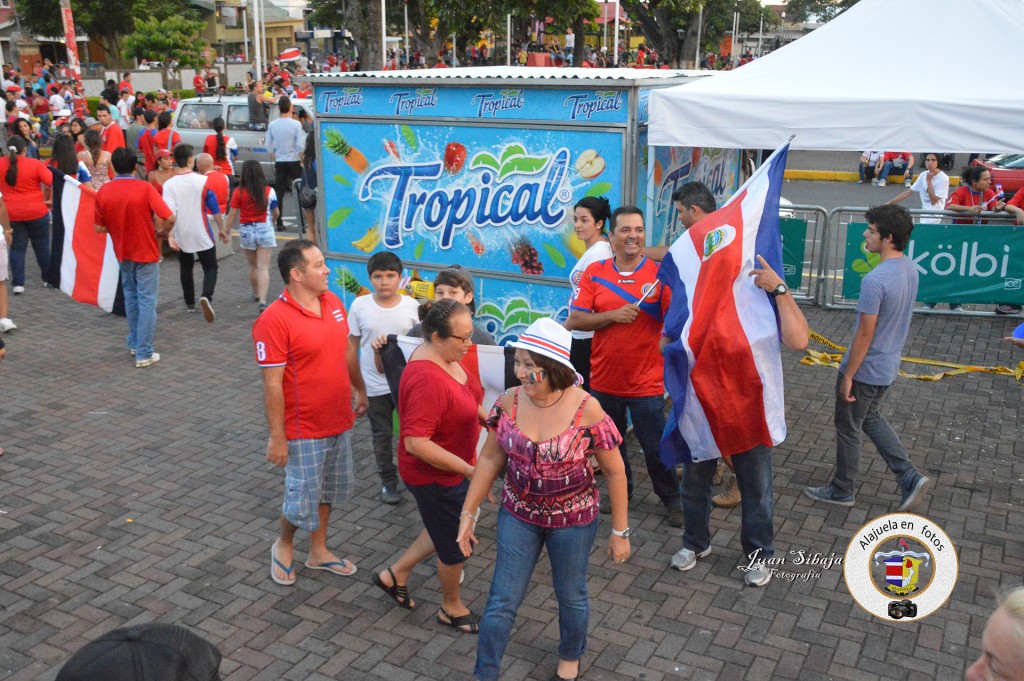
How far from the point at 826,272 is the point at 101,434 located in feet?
25.7

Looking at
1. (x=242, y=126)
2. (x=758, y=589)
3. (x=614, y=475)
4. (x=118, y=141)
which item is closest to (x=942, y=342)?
(x=758, y=589)

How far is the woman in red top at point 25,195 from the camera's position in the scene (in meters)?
10.5

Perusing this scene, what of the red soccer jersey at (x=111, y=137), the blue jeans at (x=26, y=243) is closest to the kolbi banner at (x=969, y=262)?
the blue jeans at (x=26, y=243)

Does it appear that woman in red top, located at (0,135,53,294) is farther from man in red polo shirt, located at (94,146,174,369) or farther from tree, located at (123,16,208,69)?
tree, located at (123,16,208,69)

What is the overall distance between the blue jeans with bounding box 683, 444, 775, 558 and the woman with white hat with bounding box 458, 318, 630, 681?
4.25ft

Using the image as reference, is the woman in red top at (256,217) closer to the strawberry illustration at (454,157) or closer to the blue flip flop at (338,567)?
the strawberry illustration at (454,157)

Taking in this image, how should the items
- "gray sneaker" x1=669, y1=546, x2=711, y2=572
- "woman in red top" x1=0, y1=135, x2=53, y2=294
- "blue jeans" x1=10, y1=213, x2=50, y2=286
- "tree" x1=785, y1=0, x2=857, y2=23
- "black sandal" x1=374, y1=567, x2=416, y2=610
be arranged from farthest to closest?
"tree" x1=785, y1=0, x2=857, y2=23 < "blue jeans" x1=10, y1=213, x2=50, y2=286 < "woman in red top" x1=0, y1=135, x2=53, y2=294 < "gray sneaker" x1=669, y1=546, x2=711, y2=572 < "black sandal" x1=374, y1=567, x2=416, y2=610

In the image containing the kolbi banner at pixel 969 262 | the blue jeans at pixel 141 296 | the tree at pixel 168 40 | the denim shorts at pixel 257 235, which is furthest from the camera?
the tree at pixel 168 40

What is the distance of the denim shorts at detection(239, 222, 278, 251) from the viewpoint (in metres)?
10.2

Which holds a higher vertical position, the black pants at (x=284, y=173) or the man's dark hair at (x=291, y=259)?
the man's dark hair at (x=291, y=259)

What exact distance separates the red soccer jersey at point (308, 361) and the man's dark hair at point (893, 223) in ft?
10.4

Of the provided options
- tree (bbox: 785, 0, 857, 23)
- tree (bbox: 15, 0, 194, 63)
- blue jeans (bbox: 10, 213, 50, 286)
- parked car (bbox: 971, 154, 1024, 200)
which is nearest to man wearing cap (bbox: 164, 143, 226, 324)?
blue jeans (bbox: 10, 213, 50, 286)

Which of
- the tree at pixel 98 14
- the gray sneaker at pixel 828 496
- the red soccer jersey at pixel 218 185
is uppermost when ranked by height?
the tree at pixel 98 14

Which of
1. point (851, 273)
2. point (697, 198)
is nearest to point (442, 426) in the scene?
point (697, 198)
